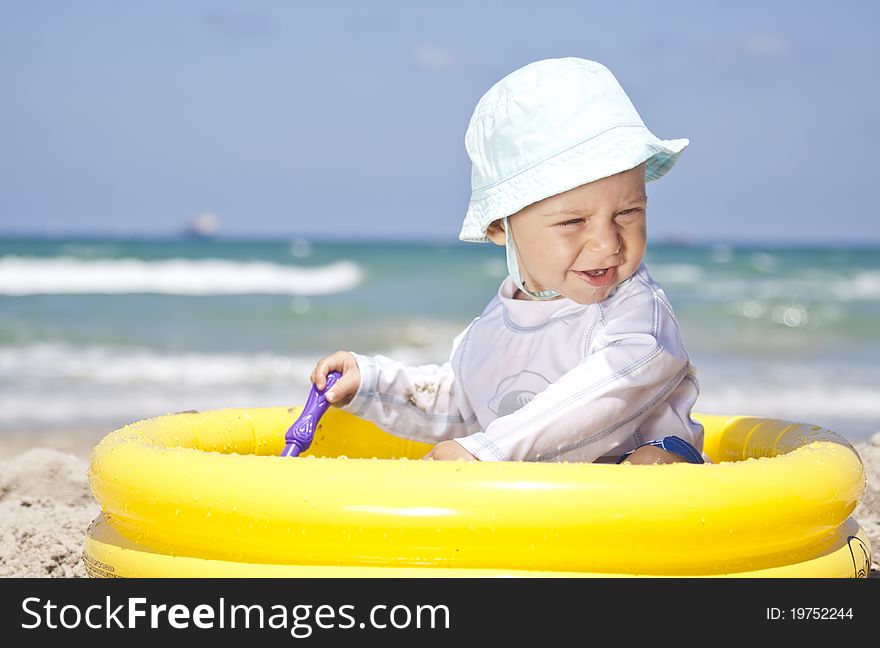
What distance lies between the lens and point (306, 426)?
221cm

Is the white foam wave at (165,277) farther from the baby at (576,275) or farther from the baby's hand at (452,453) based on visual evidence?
the baby's hand at (452,453)

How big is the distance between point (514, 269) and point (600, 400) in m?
0.36

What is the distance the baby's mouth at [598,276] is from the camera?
1.88m

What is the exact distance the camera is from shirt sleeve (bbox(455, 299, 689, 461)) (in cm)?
175

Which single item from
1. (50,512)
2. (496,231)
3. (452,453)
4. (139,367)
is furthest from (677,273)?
(452,453)

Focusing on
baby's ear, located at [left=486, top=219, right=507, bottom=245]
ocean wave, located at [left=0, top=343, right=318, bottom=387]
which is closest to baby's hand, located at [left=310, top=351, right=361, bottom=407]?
baby's ear, located at [left=486, top=219, right=507, bottom=245]

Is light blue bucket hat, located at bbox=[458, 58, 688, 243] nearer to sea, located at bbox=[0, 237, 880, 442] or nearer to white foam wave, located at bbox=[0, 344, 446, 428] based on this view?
sea, located at bbox=[0, 237, 880, 442]

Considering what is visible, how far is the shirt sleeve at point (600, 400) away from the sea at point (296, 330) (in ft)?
11.3

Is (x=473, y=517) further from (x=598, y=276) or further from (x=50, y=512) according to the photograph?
(x=50, y=512)

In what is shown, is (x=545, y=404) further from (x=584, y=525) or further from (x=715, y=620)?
(x=715, y=620)

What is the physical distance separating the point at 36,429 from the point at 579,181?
13.2 ft

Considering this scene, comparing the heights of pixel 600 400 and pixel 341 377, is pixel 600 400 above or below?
below

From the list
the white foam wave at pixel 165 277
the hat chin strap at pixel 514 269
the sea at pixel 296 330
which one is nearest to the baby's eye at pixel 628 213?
the hat chin strap at pixel 514 269

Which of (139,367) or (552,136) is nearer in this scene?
(552,136)
